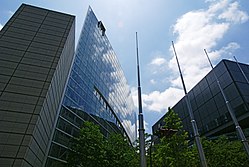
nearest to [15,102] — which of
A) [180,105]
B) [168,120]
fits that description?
[168,120]

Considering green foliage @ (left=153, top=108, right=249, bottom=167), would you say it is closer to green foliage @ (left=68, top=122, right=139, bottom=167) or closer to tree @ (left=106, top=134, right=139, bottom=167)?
tree @ (left=106, top=134, right=139, bottom=167)

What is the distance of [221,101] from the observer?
3606 cm

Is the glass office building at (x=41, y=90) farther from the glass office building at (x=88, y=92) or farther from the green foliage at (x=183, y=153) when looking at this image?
the green foliage at (x=183, y=153)

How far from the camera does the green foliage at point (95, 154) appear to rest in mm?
16914

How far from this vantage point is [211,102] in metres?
38.8

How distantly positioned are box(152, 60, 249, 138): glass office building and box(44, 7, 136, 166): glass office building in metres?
11.7

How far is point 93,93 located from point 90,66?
528 cm

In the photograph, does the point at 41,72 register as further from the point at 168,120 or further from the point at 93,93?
the point at 93,93

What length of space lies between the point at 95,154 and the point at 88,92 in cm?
1549

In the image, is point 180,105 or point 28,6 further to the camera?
point 180,105

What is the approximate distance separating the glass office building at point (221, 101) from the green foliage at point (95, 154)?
12.5m

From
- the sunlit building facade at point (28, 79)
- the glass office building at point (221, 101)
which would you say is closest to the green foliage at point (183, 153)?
the sunlit building facade at point (28, 79)

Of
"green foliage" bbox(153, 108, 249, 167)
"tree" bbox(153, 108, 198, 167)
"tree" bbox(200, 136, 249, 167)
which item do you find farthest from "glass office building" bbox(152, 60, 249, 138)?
"tree" bbox(153, 108, 198, 167)

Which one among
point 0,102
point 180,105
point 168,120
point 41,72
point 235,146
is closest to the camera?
point 0,102
